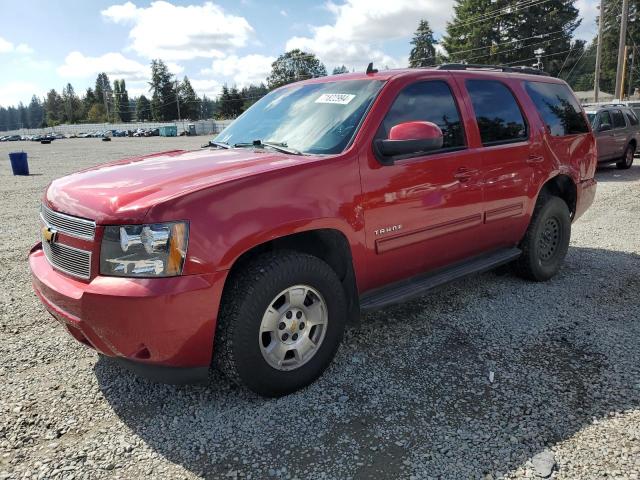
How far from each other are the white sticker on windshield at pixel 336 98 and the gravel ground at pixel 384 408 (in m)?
1.73

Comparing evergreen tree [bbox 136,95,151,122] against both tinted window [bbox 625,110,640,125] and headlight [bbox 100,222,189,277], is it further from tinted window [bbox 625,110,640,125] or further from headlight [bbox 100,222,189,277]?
headlight [bbox 100,222,189,277]

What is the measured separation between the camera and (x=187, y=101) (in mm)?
110562

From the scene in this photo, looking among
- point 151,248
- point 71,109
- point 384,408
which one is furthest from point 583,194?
point 71,109

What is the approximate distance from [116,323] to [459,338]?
8.02ft

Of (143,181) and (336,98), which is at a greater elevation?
(336,98)

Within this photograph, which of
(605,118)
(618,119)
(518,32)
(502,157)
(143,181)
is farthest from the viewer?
(518,32)

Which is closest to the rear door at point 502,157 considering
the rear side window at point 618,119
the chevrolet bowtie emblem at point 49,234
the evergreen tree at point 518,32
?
the chevrolet bowtie emblem at point 49,234

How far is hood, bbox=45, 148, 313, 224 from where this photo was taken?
99.1 inches

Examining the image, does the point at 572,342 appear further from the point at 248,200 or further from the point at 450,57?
the point at 450,57

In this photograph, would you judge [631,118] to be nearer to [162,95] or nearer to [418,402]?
[418,402]

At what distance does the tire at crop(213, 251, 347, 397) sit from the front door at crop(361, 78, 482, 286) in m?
0.47

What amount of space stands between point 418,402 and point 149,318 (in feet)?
5.25

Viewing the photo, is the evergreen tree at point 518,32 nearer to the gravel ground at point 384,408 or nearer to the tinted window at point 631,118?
the tinted window at point 631,118

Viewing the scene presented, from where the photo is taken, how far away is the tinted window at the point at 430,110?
346 cm
